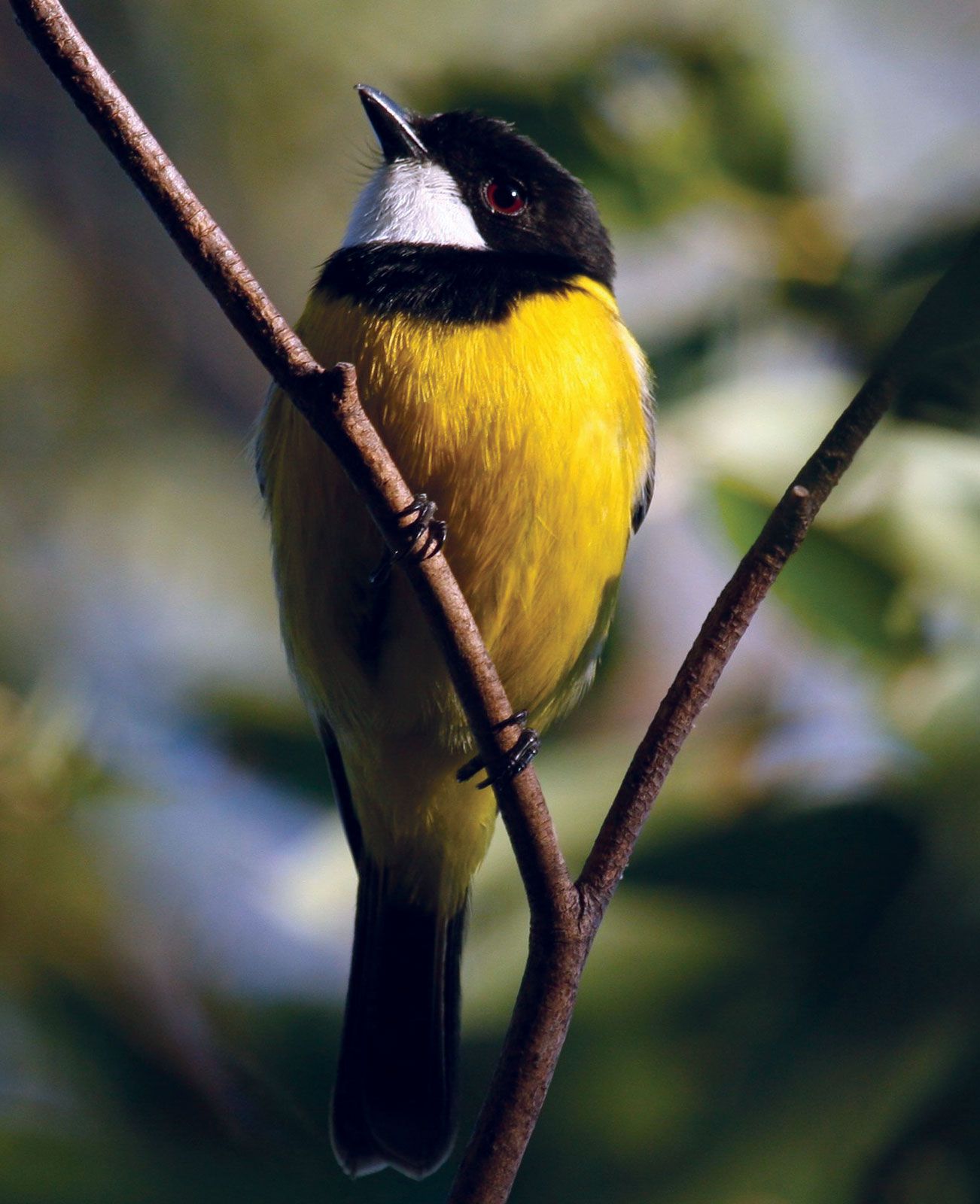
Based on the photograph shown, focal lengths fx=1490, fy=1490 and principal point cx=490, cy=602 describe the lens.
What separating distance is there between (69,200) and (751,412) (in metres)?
3.84

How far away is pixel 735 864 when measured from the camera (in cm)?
305

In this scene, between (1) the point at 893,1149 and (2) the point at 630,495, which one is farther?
(2) the point at 630,495

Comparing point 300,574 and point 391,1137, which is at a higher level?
point 300,574

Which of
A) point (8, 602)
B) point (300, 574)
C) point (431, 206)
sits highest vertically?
point (431, 206)

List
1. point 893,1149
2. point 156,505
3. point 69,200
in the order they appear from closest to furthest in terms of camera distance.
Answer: point 893,1149 < point 156,505 < point 69,200

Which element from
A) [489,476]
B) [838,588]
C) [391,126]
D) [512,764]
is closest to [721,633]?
[512,764]

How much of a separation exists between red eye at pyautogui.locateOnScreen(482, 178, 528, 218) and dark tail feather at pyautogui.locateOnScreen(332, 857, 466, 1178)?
5.08 feet

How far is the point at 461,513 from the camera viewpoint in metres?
2.83

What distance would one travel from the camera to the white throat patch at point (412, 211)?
3277 millimetres

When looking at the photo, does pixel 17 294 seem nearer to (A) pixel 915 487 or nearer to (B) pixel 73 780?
(B) pixel 73 780

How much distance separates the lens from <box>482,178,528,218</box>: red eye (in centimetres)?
346

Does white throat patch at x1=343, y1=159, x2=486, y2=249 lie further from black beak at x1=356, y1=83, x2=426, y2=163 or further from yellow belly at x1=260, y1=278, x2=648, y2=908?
yellow belly at x1=260, y1=278, x2=648, y2=908

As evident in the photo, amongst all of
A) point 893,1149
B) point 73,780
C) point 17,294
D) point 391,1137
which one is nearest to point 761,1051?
point 893,1149

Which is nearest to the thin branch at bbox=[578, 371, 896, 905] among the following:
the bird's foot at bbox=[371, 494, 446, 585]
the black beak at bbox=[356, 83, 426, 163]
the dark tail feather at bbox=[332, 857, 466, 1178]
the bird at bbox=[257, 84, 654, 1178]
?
the bird's foot at bbox=[371, 494, 446, 585]
